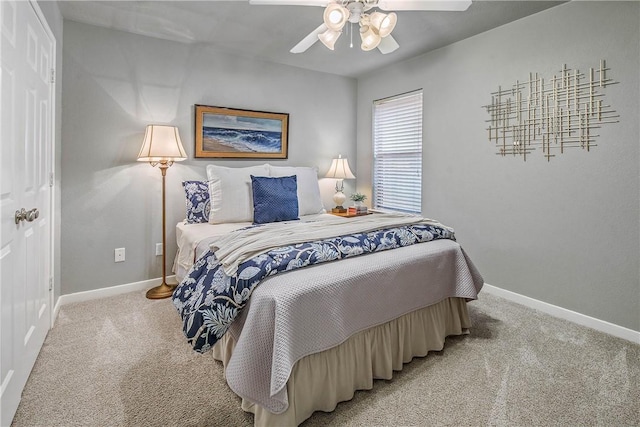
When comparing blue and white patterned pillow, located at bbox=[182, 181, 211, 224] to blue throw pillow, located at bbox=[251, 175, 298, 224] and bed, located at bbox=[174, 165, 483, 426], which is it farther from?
bed, located at bbox=[174, 165, 483, 426]

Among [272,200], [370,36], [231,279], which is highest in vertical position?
[370,36]

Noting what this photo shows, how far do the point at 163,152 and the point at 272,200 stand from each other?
3.35 feet

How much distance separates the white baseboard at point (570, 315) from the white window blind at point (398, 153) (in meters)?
1.24

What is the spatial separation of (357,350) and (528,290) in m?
1.99

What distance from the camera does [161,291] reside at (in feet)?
10.3

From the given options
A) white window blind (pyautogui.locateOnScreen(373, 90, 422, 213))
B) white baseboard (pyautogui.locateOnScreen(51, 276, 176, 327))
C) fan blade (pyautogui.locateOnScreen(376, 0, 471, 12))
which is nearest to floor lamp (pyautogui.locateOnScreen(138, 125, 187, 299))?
white baseboard (pyautogui.locateOnScreen(51, 276, 176, 327))

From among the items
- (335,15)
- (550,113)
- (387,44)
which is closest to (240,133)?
(387,44)

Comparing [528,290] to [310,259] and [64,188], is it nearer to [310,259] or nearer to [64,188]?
[310,259]

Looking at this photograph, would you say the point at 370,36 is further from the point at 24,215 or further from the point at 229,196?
the point at 24,215

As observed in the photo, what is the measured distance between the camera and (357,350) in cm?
181

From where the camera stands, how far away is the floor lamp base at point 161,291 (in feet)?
10.1

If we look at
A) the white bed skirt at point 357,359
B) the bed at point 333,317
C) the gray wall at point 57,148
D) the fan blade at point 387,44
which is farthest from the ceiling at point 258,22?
the white bed skirt at point 357,359

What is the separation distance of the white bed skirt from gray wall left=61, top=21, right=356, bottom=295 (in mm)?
1746

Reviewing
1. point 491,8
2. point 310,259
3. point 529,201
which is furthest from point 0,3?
point 529,201
